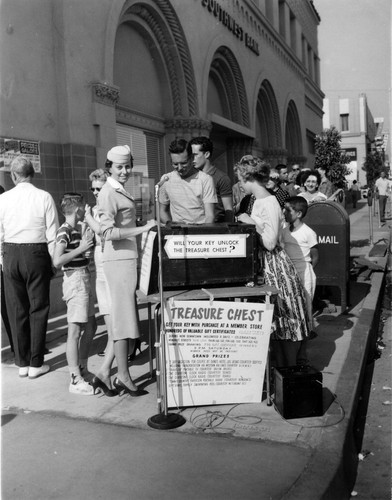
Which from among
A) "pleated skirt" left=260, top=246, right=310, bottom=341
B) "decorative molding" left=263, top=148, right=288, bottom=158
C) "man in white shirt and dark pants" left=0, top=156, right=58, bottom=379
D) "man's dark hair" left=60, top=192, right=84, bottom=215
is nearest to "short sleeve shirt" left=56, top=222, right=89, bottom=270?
"man's dark hair" left=60, top=192, right=84, bottom=215

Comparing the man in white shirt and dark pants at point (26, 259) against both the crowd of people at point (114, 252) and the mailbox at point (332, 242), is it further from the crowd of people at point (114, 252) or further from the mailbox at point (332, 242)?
the mailbox at point (332, 242)

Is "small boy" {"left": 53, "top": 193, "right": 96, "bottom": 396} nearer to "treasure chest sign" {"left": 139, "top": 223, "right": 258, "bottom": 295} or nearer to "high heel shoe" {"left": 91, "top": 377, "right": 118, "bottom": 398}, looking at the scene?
"high heel shoe" {"left": 91, "top": 377, "right": 118, "bottom": 398}

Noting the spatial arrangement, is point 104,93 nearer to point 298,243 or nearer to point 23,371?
point 298,243

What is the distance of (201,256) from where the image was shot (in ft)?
13.3

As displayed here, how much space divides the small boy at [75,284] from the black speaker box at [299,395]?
160 cm

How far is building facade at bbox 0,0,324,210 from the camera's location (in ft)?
23.4

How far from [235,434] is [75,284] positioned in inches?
73.1

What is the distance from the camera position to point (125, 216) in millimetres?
4215

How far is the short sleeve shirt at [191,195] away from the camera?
14.9 feet

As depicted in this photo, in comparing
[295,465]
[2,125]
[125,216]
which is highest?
[2,125]

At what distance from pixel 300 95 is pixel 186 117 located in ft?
46.0

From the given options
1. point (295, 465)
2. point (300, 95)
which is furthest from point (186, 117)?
point (300, 95)

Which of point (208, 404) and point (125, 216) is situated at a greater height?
point (125, 216)

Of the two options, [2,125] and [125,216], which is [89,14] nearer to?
[2,125]
